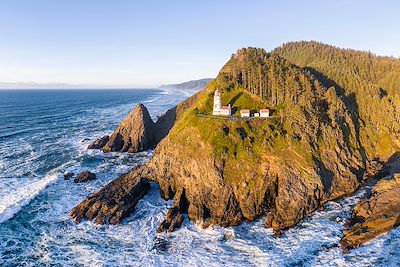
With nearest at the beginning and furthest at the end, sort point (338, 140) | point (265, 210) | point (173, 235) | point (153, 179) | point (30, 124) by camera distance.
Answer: point (173, 235) < point (265, 210) < point (153, 179) < point (338, 140) < point (30, 124)

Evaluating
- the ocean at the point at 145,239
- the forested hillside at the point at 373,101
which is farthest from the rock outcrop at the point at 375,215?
the forested hillside at the point at 373,101

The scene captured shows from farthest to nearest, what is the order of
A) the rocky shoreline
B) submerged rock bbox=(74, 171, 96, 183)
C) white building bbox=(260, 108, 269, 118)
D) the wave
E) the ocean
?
white building bbox=(260, 108, 269, 118)
submerged rock bbox=(74, 171, 96, 183)
the wave
the rocky shoreline
the ocean

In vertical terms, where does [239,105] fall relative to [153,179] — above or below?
above

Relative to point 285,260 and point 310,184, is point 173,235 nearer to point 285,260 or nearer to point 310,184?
point 285,260

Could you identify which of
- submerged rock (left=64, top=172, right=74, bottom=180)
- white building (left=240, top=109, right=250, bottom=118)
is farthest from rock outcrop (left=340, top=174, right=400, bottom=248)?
submerged rock (left=64, top=172, right=74, bottom=180)

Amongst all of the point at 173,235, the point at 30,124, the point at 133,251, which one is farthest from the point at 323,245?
the point at 30,124

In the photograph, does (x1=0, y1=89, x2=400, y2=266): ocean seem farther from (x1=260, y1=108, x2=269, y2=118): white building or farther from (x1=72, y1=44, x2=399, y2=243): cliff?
(x1=260, y1=108, x2=269, y2=118): white building
